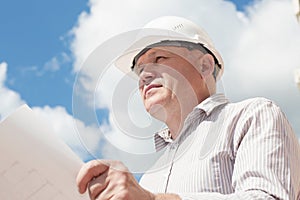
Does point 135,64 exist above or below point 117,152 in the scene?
above

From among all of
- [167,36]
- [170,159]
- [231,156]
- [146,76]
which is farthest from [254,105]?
[167,36]

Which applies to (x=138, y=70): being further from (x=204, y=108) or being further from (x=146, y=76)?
(x=204, y=108)

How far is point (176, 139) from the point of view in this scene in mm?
3344

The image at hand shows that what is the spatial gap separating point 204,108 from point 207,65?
22.5 inches

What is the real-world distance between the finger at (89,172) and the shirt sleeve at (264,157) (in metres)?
0.42

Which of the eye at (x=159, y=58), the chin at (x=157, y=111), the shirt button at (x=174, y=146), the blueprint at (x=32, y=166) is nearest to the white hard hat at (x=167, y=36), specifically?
the eye at (x=159, y=58)

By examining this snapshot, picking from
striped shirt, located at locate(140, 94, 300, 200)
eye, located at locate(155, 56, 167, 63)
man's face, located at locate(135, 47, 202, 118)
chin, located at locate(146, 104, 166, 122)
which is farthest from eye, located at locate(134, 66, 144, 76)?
striped shirt, located at locate(140, 94, 300, 200)

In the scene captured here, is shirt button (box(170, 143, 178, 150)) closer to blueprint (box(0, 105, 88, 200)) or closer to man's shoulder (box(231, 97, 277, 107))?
man's shoulder (box(231, 97, 277, 107))

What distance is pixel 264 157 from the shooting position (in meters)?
2.45

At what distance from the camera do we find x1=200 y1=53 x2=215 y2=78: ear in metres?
3.73

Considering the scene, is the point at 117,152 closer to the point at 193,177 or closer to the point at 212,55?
the point at 193,177

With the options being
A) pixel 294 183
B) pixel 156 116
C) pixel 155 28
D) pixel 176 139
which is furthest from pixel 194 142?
pixel 155 28

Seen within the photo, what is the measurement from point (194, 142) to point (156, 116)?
47 cm

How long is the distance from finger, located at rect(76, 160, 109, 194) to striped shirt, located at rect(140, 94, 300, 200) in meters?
0.41
